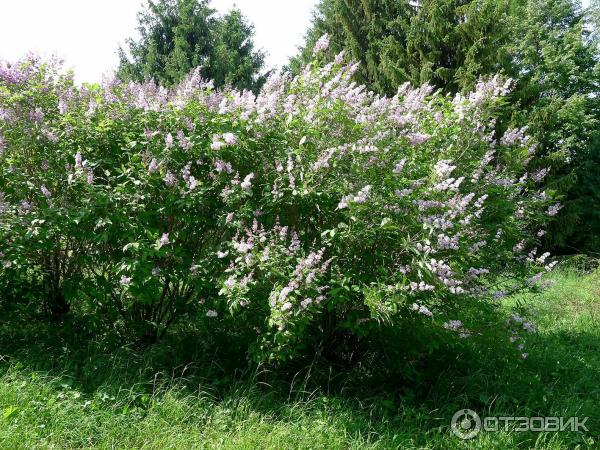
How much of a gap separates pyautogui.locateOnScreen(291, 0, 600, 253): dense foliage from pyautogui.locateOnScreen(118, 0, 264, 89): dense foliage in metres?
2.06

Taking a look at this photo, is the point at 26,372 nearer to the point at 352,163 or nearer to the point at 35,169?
the point at 35,169

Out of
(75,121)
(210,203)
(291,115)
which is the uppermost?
(75,121)

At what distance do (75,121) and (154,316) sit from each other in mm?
1681

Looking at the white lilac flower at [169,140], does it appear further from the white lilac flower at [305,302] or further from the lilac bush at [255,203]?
the white lilac flower at [305,302]

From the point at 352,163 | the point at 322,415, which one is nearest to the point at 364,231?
the point at 352,163

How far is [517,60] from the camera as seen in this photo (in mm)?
16766

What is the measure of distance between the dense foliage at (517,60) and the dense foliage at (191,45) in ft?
6.77

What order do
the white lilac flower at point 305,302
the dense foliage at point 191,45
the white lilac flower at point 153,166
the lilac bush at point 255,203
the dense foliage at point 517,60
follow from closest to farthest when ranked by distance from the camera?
the white lilac flower at point 305,302 < the lilac bush at point 255,203 < the white lilac flower at point 153,166 < the dense foliage at point 517,60 < the dense foliage at point 191,45

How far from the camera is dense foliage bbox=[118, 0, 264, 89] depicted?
55.4 feet

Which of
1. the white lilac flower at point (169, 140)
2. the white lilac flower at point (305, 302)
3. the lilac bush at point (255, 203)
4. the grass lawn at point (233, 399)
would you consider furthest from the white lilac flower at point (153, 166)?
the grass lawn at point (233, 399)

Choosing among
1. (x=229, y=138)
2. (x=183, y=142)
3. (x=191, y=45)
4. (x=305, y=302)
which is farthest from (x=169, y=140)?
(x=191, y=45)

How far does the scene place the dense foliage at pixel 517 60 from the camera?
436 inches

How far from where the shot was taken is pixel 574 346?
5488 mm

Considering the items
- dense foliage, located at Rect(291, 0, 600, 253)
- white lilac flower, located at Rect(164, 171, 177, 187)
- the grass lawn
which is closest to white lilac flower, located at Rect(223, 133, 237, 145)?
white lilac flower, located at Rect(164, 171, 177, 187)
